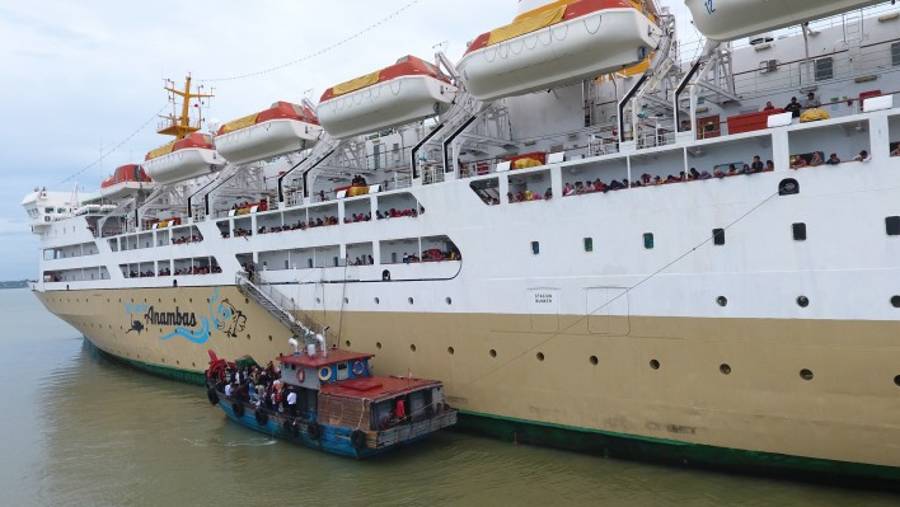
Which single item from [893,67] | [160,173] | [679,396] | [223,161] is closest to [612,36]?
[893,67]

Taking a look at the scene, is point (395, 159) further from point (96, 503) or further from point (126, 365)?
point (126, 365)

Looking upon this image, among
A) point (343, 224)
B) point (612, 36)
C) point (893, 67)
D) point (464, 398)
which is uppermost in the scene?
point (612, 36)

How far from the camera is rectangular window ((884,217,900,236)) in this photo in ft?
31.2

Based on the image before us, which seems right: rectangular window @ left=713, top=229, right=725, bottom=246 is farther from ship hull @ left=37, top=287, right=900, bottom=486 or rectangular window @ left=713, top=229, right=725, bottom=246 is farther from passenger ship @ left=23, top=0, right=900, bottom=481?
ship hull @ left=37, top=287, right=900, bottom=486

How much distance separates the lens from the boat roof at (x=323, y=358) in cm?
1488

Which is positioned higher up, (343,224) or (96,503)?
(343,224)

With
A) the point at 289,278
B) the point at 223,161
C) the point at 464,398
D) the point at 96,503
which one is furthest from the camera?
the point at 223,161

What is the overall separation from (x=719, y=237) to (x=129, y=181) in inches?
1064

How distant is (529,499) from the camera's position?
11.1 meters

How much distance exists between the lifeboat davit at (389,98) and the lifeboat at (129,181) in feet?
51.0

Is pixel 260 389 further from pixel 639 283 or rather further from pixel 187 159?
pixel 187 159

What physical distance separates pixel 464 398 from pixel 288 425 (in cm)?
437

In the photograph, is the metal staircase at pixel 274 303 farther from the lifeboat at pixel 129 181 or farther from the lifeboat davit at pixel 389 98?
the lifeboat at pixel 129 181

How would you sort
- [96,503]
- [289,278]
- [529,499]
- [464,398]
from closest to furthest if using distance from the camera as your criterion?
[529,499], [96,503], [464,398], [289,278]
